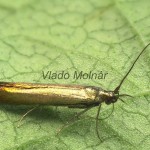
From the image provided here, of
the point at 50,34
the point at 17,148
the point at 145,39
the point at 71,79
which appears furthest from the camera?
the point at 50,34

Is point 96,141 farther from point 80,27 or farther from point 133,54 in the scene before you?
point 80,27

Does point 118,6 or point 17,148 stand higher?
point 118,6

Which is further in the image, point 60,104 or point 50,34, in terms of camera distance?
point 50,34

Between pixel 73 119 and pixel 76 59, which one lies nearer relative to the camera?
pixel 73 119

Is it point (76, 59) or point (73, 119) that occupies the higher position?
point (76, 59)

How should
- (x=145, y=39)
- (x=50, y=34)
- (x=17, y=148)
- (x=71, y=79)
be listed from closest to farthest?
(x=17, y=148) < (x=71, y=79) < (x=145, y=39) < (x=50, y=34)

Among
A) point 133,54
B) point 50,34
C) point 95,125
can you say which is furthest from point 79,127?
point 50,34

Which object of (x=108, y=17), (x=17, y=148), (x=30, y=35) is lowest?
(x=17, y=148)

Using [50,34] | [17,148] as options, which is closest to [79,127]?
[17,148]
